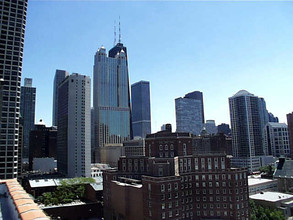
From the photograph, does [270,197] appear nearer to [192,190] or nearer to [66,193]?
[192,190]

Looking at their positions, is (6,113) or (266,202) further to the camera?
(6,113)

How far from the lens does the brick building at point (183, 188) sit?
88.2 m

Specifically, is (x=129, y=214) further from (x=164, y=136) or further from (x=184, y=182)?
(x=164, y=136)

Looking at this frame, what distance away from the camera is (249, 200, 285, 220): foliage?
106825mm

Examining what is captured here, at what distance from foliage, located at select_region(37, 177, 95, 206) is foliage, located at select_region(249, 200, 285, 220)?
84.0m

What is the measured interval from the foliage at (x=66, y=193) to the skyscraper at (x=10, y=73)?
2158 centimetres

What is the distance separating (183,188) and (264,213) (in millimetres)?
41459

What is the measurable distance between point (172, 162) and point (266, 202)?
5555cm

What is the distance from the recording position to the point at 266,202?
118 metres

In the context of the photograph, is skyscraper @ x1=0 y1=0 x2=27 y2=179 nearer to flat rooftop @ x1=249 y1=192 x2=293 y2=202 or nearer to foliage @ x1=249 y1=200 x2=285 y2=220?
foliage @ x1=249 y1=200 x2=285 y2=220

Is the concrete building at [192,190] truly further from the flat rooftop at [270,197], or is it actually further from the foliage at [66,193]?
the foliage at [66,193]

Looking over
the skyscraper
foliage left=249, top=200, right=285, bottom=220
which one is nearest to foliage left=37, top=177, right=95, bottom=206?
the skyscraper

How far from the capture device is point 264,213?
110312 millimetres

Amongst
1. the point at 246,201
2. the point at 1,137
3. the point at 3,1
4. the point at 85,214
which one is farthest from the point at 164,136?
the point at 3,1
